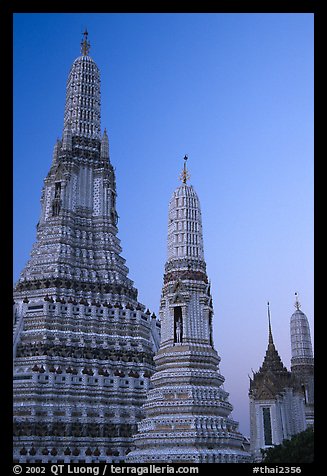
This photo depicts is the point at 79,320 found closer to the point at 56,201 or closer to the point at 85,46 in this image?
the point at 56,201

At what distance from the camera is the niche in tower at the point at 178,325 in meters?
25.5

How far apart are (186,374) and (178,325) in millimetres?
2433

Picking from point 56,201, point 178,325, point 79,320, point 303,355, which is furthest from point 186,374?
point 303,355

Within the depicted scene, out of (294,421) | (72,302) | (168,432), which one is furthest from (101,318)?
(294,421)

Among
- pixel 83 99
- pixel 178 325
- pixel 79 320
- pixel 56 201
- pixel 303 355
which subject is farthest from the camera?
pixel 303 355

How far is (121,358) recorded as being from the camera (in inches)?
1245

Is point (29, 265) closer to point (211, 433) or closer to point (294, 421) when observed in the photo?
point (211, 433)

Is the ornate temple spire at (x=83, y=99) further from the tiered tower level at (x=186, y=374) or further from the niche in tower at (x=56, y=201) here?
the tiered tower level at (x=186, y=374)

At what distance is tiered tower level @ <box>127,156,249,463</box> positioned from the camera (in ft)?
73.5

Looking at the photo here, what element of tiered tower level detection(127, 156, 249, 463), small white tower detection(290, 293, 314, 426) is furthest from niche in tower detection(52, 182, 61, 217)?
small white tower detection(290, 293, 314, 426)

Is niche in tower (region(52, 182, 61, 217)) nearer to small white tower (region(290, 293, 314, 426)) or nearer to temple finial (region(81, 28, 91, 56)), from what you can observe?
temple finial (region(81, 28, 91, 56))

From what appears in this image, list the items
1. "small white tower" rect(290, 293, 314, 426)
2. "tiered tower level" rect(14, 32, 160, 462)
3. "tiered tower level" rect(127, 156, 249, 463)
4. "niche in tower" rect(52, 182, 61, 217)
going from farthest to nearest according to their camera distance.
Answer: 1. "small white tower" rect(290, 293, 314, 426)
2. "niche in tower" rect(52, 182, 61, 217)
3. "tiered tower level" rect(14, 32, 160, 462)
4. "tiered tower level" rect(127, 156, 249, 463)

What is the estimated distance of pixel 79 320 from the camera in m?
31.9

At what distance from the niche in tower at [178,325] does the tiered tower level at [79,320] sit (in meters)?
6.28
